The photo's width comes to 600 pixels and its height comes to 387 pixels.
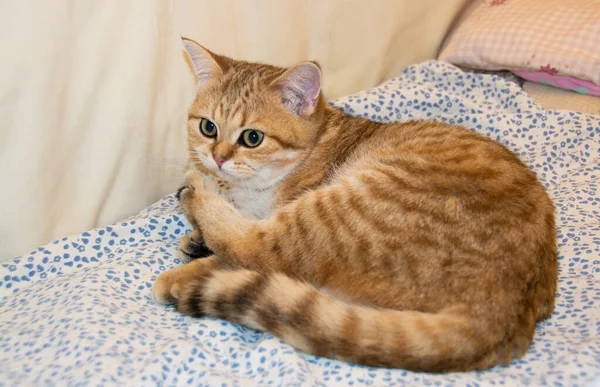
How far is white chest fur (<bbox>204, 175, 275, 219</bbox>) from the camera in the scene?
2.21m

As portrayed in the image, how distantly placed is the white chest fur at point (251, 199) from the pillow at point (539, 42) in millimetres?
1747

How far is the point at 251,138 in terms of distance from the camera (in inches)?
83.9

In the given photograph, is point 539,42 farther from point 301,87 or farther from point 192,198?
point 192,198

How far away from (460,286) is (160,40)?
149 cm

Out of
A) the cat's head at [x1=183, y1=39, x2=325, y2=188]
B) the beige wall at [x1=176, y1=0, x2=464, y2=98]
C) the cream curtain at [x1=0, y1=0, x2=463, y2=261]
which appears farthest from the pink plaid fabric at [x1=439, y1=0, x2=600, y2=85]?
the cat's head at [x1=183, y1=39, x2=325, y2=188]

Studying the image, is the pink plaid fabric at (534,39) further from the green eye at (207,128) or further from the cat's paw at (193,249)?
the cat's paw at (193,249)

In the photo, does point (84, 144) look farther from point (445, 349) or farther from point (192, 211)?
point (445, 349)

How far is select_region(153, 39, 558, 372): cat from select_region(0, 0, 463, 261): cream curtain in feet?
0.76

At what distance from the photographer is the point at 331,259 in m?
1.74

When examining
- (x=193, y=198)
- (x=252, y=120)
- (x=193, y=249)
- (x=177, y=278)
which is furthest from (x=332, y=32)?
(x=177, y=278)

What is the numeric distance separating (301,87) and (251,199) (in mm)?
450

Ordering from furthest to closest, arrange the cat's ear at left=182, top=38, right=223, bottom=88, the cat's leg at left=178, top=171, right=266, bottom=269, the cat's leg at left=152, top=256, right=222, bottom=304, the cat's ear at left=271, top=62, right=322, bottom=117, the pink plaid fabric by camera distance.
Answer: the pink plaid fabric → the cat's ear at left=182, top=38, right=223, bottom=88 → the cat's ear at left=271, top=62, right=322, bottom=117 → the cat's leg at left=178, top=171, right=266, bottom=269 → the cat's leg at left=152, top=256, right=222, bottom=304

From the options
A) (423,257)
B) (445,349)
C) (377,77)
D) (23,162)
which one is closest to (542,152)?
(377,77)

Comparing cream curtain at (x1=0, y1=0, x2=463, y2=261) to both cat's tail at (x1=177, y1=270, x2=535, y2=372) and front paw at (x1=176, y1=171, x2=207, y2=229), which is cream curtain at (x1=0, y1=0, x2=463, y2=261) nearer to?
front paw at (x1=176, y1=171, x2=207, y2=229)
